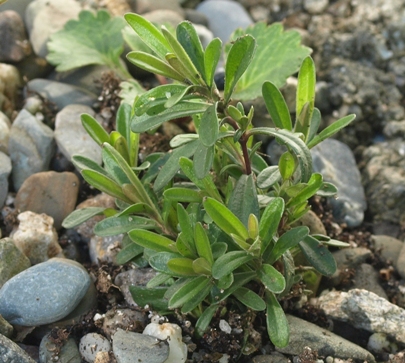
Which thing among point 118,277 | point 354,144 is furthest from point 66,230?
point 354,144

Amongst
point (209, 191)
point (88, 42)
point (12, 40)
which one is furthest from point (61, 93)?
point (209, 191)

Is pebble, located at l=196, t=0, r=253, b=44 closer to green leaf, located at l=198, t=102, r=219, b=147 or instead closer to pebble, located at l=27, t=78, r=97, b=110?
pebble, located at l=27, t=78, r=97, b=110

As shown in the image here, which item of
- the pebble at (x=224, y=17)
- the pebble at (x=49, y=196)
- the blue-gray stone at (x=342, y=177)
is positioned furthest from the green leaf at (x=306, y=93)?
the pebble at (x=224, y=17)

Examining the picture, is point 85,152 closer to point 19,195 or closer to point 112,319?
point 19,195

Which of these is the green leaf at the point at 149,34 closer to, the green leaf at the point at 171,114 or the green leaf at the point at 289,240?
the green leaf at the point at 171,114

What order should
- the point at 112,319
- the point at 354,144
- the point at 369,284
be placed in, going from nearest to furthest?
1. the point at 112,319
2. the point at 369,284
3. the point at 354,144

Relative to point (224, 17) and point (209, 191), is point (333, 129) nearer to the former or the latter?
point (209, 191)
